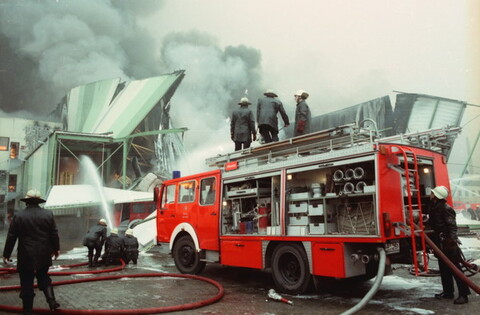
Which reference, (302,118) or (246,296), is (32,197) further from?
(302,118)

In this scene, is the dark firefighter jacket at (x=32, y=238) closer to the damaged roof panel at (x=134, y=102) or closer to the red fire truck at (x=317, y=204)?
the red fire truck at (x=317, y=204)

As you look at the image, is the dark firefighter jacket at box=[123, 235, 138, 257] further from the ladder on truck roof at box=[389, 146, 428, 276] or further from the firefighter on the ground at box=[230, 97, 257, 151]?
the ladder on truck roof at box=[389, 146, 428, 276]

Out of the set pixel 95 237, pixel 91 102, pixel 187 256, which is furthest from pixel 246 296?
pixel 91 102

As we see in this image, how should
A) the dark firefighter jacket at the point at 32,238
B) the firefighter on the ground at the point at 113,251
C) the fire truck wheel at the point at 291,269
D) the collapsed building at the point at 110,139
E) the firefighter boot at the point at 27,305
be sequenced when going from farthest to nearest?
the collapsed building at the point at 110,139, the firefighter on the ground at the point at 113,251, the fire truck wheel at the point at 291,269, the dark firefighter jacket at the point at 32,238, the firefighter boot at the point at 27,305

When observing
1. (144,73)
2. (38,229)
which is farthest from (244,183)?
(144,73)

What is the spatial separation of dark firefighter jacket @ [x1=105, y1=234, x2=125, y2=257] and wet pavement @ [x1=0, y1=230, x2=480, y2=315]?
256cm

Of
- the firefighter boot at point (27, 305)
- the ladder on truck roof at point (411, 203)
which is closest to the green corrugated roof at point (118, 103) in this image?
the firefighter boot at point (27, 305)

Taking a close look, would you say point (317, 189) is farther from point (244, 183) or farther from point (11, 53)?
point (11, 53)

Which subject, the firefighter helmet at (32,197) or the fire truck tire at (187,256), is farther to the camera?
the fire truck tire at (187,256)

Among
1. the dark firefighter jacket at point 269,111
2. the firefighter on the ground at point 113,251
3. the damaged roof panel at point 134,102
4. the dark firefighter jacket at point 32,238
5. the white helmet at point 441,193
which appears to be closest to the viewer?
the dark firefighter jacket at point 32,238

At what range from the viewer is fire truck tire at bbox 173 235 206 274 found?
341 inches

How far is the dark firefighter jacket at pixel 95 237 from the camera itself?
431 inches

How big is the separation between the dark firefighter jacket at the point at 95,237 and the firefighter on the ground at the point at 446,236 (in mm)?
9217

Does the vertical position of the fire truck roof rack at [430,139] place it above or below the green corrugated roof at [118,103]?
below
